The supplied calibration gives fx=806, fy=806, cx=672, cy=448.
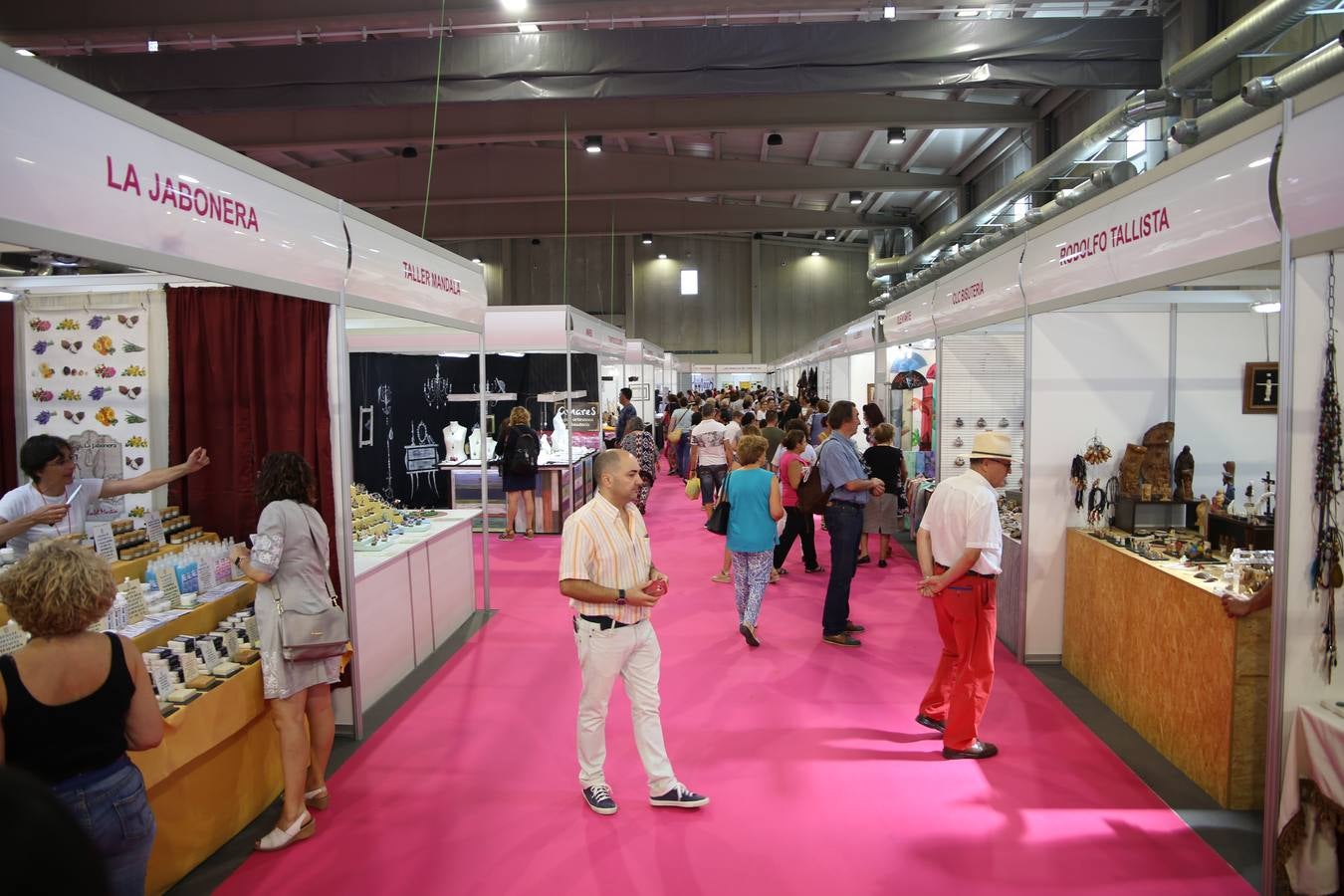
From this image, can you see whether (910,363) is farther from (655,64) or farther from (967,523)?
(967,523)

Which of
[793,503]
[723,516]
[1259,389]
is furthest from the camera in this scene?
Result: [793,503]

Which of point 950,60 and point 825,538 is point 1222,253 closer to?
point 950,60

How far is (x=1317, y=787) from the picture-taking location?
232 centimetres

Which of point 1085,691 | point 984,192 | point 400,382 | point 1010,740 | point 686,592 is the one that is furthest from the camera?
point 984,192

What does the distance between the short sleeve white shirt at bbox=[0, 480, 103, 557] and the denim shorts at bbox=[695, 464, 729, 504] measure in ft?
18.0

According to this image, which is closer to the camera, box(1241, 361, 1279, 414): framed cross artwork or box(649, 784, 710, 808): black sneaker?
box(649, 784, 710, 808): black sneaker

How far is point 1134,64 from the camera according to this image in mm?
7004

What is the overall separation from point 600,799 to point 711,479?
5.48m

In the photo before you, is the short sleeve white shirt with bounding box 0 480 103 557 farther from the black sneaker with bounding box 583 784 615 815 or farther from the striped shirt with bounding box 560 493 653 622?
the black sneaker with bounding box 583 784 615 815

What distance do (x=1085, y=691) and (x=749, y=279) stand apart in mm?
19823

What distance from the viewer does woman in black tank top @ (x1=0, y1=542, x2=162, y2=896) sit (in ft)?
5.60

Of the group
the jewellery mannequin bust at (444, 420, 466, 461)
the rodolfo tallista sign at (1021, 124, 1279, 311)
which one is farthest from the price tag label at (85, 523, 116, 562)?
the jewellery mannequin bust at (444, 420, 466, 461)

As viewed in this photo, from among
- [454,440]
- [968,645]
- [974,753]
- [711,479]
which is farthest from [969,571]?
[454,440]

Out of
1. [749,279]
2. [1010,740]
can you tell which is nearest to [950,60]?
[1010,740]
